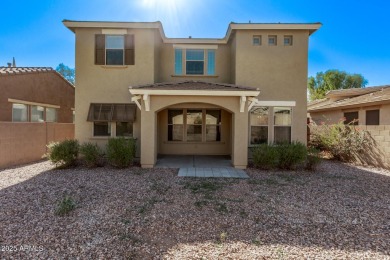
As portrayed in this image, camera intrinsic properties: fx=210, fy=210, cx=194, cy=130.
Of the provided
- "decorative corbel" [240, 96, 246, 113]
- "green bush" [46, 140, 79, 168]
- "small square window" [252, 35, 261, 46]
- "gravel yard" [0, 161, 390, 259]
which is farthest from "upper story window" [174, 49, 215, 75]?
"gravel yard" [0, 161, 390, 259]

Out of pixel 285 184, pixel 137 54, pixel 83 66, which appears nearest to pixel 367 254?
pixel 285 184

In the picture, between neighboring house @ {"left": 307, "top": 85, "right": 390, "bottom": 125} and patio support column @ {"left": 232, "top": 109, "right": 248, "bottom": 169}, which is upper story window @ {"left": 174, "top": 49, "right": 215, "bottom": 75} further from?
neighboring house @ {"left": 307, "top": 85, "right": 390, "bottom": 125}

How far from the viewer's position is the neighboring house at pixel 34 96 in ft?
39.4

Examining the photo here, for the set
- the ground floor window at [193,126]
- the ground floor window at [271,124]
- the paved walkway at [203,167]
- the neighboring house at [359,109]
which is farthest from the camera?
the ground floor window at [193,126]

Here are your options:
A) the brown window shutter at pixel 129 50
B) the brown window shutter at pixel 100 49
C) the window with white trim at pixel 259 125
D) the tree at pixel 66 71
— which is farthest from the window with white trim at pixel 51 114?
the tree at pixel 66 71

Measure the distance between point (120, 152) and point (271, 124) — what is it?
26.3 ft

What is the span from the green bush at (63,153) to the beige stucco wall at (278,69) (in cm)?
877

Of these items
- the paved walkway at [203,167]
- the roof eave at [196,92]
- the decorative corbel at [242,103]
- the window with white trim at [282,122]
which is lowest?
the paved walkway at [203,167]

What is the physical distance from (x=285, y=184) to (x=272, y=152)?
210cm

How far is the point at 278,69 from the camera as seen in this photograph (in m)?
11.5

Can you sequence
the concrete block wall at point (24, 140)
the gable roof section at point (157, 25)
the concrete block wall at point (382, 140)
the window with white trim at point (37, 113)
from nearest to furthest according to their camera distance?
the concrete block wall at point (24, 140) < the concrete block wall at point (382, 140) < the gable roof section at point (157, 25) < the window with white trim at point (37, 113)

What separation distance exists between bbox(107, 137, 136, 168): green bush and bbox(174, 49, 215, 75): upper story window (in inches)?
227

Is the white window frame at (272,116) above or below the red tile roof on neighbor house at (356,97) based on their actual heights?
below

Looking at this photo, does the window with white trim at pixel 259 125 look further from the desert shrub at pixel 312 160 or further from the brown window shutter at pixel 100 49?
the brown window shutter at pixel 100 49
